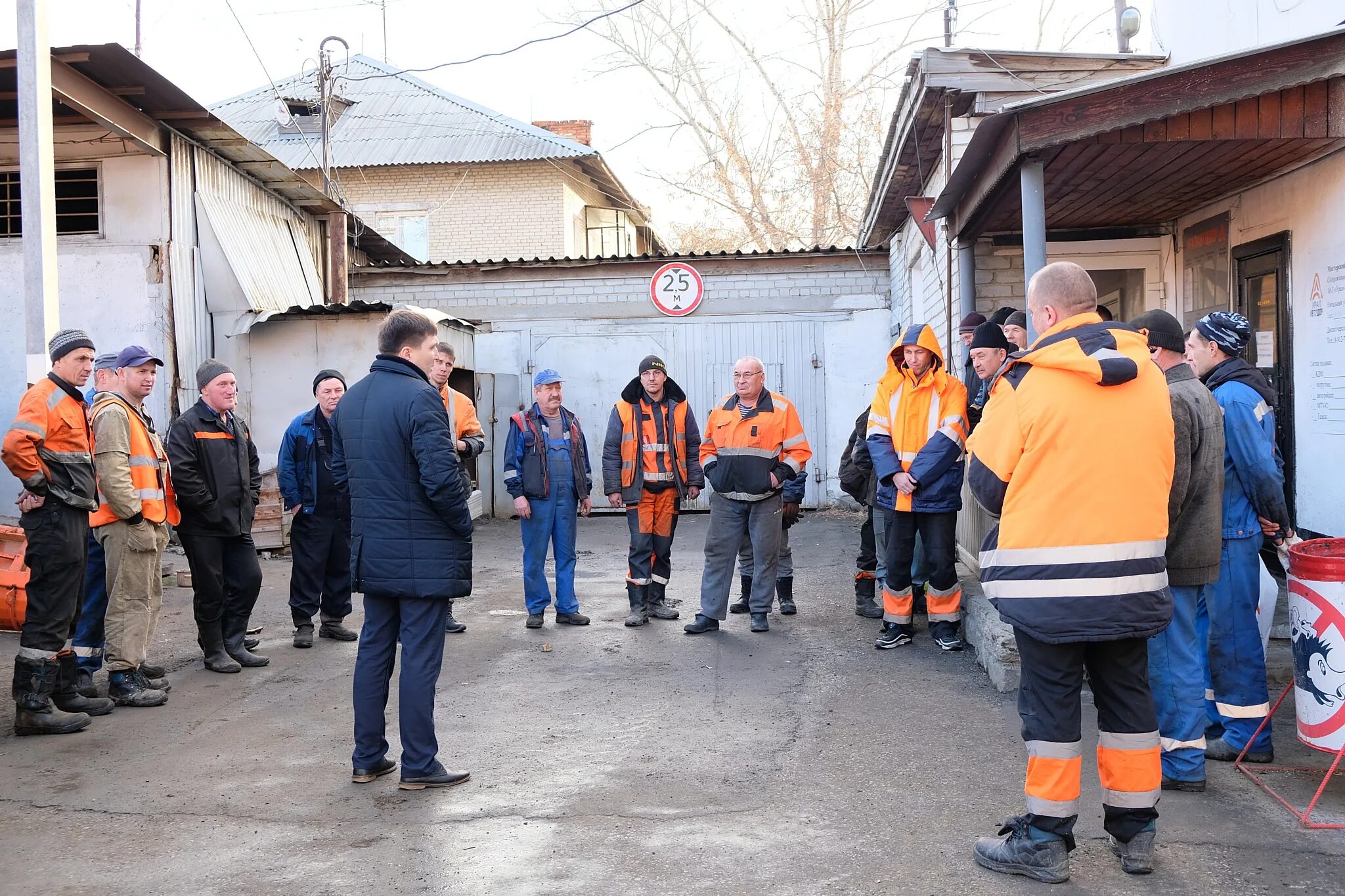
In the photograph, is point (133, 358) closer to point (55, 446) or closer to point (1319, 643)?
point (55, 446)

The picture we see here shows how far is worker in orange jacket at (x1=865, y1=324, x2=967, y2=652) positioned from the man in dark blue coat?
3063mm

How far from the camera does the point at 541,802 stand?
165 inches

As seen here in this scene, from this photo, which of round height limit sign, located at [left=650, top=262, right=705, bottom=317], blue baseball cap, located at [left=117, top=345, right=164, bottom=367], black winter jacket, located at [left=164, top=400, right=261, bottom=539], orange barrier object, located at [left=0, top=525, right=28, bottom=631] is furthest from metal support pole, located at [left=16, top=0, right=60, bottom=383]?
round height limit sign, located at [left=650, top=262, right=705, bottom=317]

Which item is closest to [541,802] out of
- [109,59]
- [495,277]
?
[109,59]

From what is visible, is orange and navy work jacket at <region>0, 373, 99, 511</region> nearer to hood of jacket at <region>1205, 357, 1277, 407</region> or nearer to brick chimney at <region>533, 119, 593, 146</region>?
hood of jacket at <region>1205, 357, 1277, 407</region>

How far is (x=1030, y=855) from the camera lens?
343cm

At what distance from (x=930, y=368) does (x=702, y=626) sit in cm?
231

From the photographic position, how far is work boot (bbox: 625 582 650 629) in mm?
7684

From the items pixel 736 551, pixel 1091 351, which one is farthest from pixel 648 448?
pixel 1091 351

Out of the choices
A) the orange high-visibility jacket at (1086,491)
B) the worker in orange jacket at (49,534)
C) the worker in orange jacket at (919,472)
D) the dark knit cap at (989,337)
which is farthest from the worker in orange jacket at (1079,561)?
the worker in orange jacket at (49,534)

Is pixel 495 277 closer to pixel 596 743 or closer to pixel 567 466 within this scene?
pixel 567 466

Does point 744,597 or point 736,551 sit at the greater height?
point 736,551

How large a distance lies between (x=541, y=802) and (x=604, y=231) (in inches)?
956

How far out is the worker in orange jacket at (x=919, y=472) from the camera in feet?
21.1
